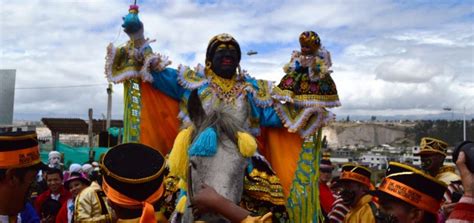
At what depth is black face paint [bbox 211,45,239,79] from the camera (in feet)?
17.5

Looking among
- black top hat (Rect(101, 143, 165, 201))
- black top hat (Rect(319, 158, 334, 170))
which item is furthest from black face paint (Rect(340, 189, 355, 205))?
black top hat (Rect(101, 143, 165, 201))

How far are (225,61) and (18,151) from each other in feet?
7.93

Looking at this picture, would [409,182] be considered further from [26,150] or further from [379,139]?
[379,139]

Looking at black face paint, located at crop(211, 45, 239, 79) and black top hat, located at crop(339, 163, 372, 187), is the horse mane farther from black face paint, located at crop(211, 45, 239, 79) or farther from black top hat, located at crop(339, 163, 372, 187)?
black top hat, located at crop(339, 163, 372, 187)

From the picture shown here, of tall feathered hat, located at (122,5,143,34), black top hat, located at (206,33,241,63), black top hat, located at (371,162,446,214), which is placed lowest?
black top hat, located at (371,162,446,214)

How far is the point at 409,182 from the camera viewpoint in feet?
10.1

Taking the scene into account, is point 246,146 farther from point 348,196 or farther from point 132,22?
point 348,196

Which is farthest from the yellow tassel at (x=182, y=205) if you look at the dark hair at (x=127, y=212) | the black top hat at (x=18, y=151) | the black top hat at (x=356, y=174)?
the black top hat at (x=356, y=174)

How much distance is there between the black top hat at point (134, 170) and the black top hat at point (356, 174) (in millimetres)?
3911

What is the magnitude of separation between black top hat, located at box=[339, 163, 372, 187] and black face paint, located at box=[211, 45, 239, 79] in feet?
7.87

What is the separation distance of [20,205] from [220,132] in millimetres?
1529

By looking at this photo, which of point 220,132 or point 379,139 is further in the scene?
point 379,139

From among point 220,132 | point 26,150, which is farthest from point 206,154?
point 26,150

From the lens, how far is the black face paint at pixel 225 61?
17.5ft
